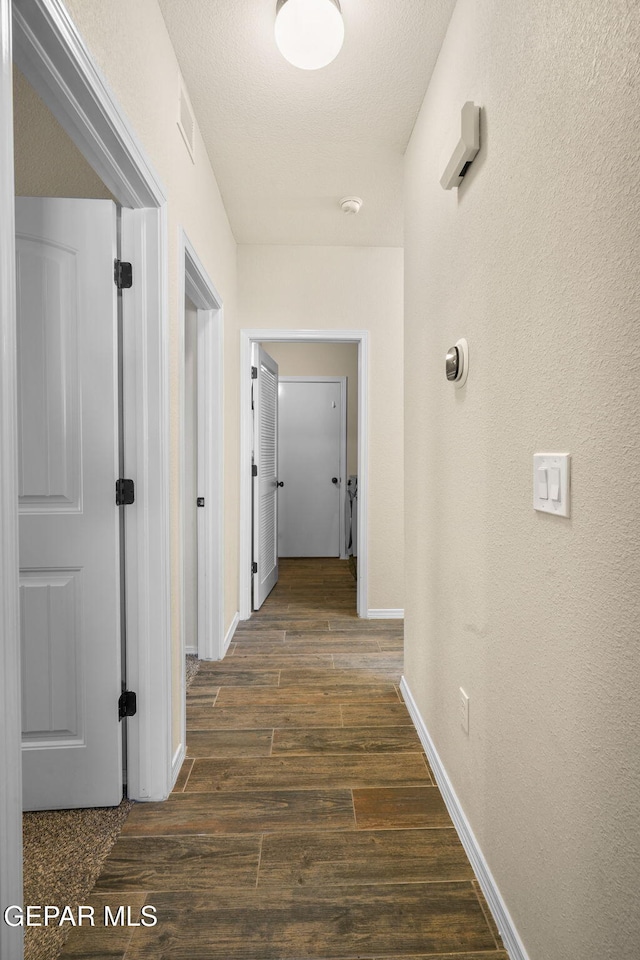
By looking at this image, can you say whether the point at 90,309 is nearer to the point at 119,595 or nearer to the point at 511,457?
the point at 119,595

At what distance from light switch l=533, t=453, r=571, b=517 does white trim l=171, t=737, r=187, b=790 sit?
1516 millimetres

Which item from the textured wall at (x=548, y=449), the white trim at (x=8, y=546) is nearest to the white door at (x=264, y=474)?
the textured wall at (x=548, y=449)

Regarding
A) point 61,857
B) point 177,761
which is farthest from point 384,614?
point 61,857

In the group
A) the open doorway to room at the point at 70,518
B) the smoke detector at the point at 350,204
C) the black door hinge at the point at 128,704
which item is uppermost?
the smoke detector at the point at 350,204

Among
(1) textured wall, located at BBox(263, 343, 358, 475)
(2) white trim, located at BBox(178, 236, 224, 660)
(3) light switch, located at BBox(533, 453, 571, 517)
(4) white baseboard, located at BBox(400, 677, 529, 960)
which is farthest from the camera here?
(1) textured wall, located at BBox(263, 343, 358, 475)

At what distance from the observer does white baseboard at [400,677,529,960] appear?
1211 millimetres

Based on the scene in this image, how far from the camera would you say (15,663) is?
0.85 m

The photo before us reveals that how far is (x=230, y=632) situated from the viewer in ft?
10.8

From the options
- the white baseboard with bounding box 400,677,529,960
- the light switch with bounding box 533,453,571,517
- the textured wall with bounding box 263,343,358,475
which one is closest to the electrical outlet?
the white baseboard with bounding box 400,677,529,960

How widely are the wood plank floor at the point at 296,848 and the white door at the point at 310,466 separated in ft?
11.1

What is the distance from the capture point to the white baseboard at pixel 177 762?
1.84m

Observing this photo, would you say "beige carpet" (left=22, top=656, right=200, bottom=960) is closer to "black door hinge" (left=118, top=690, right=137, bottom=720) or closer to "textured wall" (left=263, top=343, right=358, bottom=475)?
"black door hinge" (left=118, top=690, right=137, bottom=720)

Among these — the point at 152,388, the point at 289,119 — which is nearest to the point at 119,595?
the point at 152,388

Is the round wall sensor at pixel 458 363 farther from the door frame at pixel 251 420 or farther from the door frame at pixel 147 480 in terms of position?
the door frame at pixel 251 420
